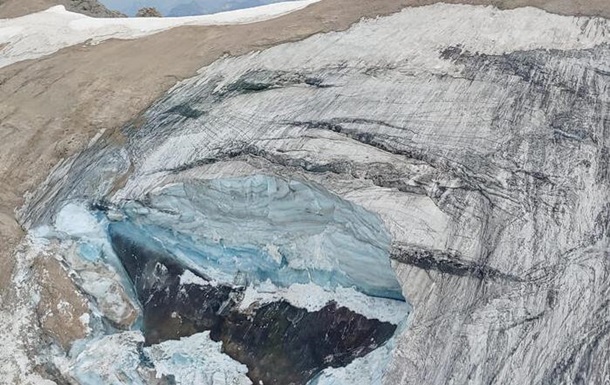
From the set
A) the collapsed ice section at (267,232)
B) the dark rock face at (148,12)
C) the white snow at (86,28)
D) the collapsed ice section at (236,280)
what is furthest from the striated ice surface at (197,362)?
the dark rock face at (148,12)

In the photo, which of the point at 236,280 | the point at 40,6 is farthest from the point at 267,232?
the point at 40,6

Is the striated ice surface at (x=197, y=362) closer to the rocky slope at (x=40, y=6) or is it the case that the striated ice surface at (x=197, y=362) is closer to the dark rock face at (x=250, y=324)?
the dark rock face at (x=250, y=324)

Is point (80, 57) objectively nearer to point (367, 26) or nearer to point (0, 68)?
point (0, 68)

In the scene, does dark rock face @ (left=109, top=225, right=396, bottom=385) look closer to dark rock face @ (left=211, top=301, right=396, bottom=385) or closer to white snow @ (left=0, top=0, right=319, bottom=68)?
dark rock face @ (left=211, top=301, right=396, bottom=385)

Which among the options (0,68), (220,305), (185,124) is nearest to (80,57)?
(0,68)

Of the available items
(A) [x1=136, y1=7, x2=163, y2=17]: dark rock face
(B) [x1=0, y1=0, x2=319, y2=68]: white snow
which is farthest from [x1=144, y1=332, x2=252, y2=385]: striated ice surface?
(A) [x1=136, y1=7, x2=163, y2=17]: dark rock face

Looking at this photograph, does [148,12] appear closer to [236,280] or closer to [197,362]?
[236,280]
